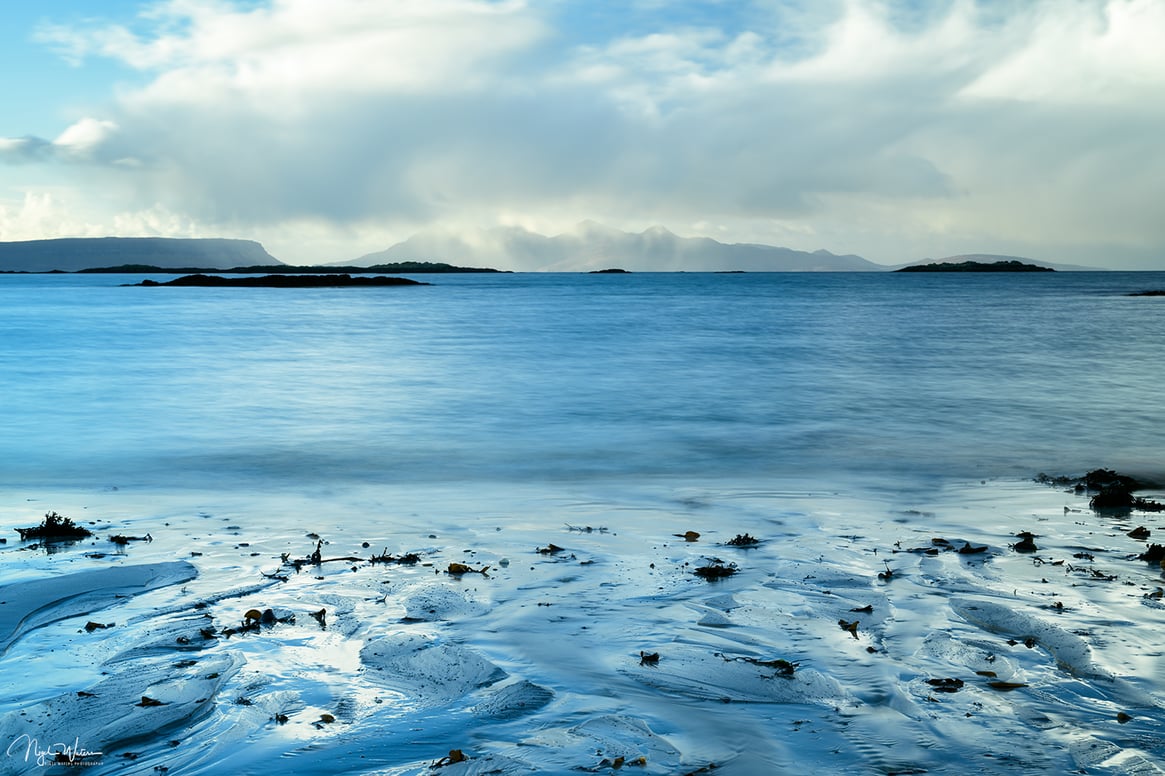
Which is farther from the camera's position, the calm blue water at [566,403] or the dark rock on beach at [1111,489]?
the calm blue water at [566,403]

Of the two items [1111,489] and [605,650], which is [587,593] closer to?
[605,650]

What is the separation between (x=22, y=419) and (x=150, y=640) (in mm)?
14416

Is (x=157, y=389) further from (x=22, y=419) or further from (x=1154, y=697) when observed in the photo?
(x=1154, y=697)

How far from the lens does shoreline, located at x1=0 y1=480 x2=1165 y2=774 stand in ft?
12.8

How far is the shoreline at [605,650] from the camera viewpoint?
12.8 ft

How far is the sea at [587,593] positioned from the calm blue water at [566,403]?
0.53 feet

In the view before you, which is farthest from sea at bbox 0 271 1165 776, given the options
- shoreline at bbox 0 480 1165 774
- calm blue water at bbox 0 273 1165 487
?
calm blue water at bbox 0 273 1165 487

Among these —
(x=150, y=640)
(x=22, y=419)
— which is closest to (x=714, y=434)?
(x=150, y=640)

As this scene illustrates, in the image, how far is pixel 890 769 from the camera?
12.1 ft
